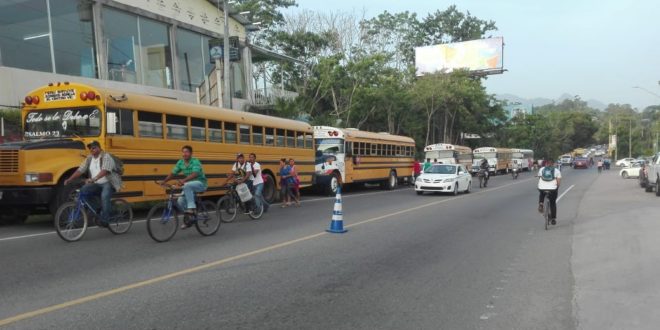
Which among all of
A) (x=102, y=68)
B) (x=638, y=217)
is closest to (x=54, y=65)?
(x=102, y=68)

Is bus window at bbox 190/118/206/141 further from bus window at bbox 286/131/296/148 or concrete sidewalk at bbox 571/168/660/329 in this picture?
concrete sidewalk at bbox 571/168/660/329

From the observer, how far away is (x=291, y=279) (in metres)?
6.77

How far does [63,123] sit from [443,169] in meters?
15.9

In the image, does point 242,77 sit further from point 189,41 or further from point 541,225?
point 541,225

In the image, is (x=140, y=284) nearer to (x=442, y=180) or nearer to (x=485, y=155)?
(x=442, y=180)

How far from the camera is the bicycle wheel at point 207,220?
1010 cm

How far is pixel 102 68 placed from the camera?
22.9 m

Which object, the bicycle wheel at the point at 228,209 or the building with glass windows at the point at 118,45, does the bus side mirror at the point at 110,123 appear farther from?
the building with glass windows at the point at 118,45

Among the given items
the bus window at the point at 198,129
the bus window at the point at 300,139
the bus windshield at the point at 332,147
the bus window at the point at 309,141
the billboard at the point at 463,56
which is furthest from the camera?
the billboard at the point at 463,56

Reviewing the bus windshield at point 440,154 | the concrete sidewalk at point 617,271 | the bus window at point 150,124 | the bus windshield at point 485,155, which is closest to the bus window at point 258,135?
the bus window at point 150,124

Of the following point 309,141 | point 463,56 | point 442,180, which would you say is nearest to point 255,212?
point 309,141

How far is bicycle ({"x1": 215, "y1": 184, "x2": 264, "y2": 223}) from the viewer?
12.3m

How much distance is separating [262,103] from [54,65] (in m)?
14.2

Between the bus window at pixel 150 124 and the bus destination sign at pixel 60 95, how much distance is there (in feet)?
4.66
